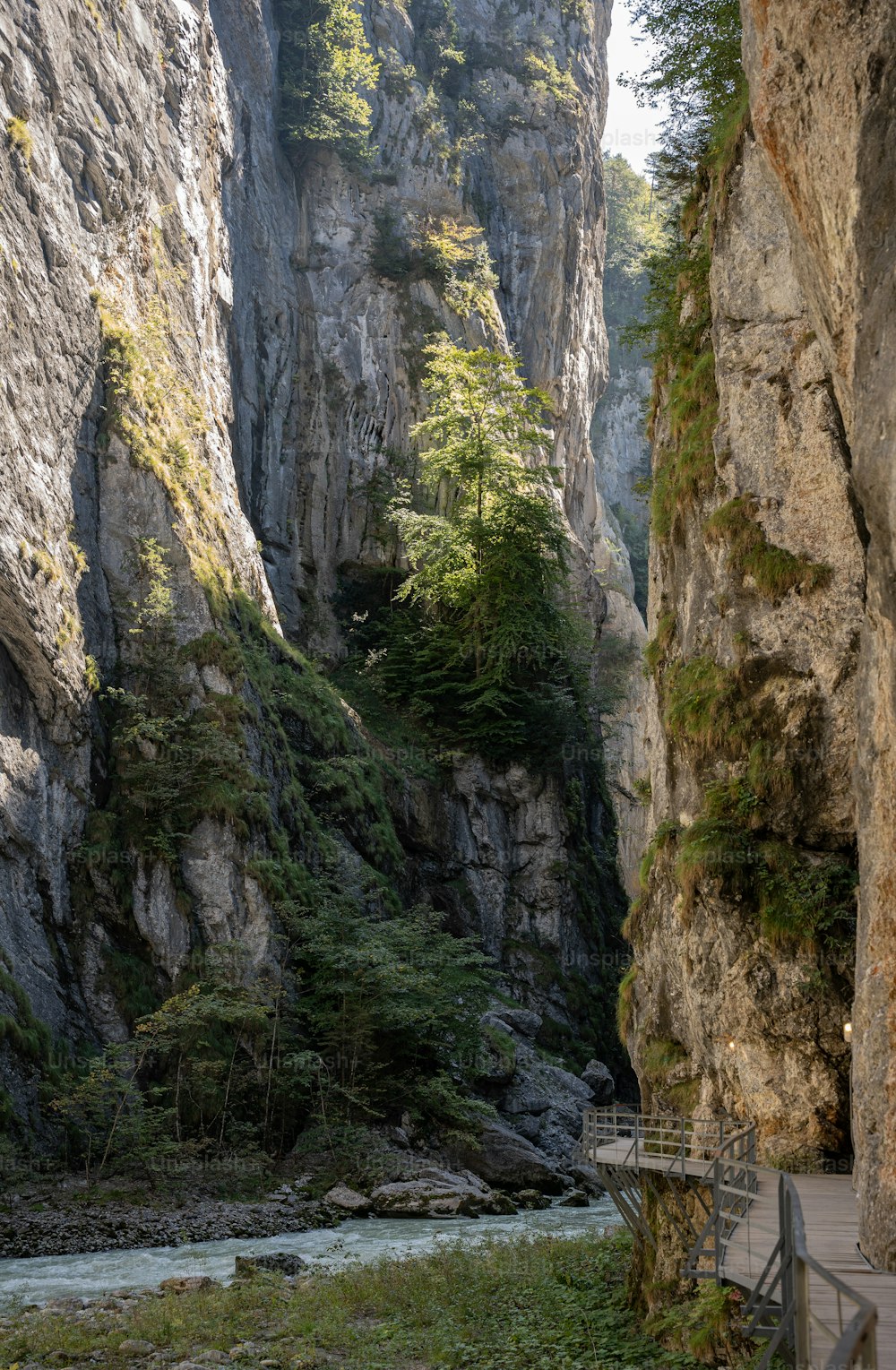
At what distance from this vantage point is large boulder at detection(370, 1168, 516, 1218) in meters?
19.8

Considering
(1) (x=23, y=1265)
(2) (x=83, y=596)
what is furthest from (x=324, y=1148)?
(2) (x=83, y=596)

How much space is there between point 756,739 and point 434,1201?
11.3 m

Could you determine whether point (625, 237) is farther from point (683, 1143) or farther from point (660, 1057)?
point (683, 1143)

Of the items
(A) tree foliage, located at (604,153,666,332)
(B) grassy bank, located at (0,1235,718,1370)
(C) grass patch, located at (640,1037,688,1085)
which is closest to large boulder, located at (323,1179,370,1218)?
(B) grassy bank, located at (0,1235,718,1370)

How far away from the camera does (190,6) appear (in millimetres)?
34000

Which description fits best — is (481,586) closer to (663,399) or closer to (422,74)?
(663,399)

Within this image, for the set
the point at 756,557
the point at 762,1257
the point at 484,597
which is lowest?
the point at 762,1257

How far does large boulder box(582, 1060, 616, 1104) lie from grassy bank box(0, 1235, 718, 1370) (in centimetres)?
1378

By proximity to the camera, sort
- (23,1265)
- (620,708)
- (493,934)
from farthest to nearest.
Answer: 1. (620,708)
2. (493,934)
3. (23,1265)

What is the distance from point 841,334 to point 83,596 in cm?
1860

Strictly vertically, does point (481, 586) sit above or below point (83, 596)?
above

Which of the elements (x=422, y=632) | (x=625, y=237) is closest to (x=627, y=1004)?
(x=422, y=632)

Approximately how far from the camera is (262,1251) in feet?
54.3

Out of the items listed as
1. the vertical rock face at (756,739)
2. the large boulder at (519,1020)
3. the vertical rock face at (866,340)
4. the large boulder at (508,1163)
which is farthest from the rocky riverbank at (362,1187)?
the vertical rock face at (866,340)
